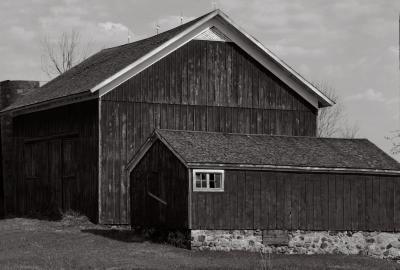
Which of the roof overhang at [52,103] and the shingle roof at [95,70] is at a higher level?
the shingle roof at [95,70]

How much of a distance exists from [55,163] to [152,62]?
6.96 metres

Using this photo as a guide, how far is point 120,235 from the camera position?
117 ft

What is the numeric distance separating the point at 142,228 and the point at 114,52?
13.7 m

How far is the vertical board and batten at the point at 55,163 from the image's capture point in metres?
39.8

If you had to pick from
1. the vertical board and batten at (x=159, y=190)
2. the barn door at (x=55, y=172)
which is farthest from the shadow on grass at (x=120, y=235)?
the barn door at (x=55, y=172)

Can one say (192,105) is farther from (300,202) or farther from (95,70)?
(300,202)

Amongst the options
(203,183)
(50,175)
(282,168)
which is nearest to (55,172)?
(50,175)

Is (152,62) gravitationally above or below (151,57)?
below

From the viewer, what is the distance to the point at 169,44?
131 ft

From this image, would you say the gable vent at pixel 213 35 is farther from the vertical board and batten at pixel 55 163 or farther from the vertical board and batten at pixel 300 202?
the vertical board and batten at pixel 300 202

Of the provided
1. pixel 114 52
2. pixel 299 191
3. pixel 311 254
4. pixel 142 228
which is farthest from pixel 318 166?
pixel 114 52

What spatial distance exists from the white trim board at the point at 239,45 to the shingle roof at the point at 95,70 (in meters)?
0.37

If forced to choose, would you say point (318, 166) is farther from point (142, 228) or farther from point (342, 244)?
point (142, 228)

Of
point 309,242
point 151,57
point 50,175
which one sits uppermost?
point 151,57
